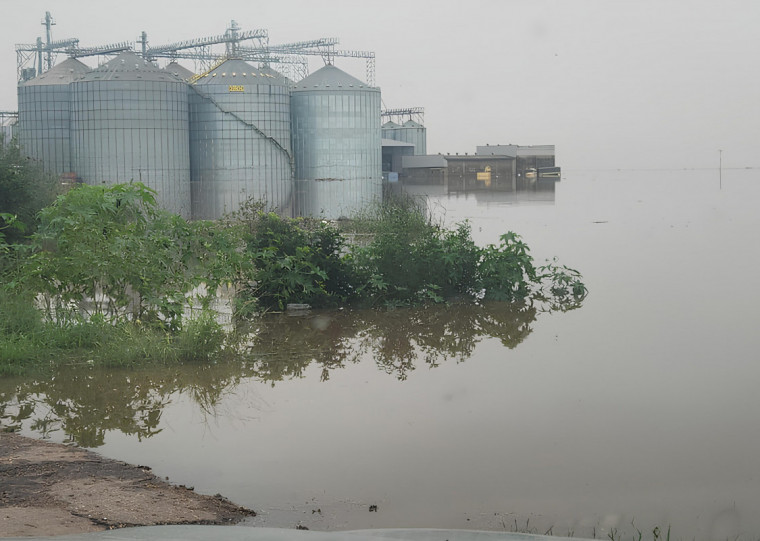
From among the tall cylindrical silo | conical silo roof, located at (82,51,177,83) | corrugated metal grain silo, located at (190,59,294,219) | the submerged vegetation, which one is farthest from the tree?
the tall cylindrical silo

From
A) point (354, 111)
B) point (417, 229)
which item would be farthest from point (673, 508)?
point (354, 111)

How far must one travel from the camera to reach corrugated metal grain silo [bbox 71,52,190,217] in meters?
43.2

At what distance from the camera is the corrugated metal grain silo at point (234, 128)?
4609 cm

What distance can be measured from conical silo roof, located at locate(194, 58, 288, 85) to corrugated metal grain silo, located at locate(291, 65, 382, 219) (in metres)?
3.21

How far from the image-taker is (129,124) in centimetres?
4334

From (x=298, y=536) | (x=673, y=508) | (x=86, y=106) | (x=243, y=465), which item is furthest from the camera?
(x=86, y=106)

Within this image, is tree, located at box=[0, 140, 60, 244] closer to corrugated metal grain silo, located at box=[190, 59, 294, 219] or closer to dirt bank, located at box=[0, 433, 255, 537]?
dirt bank, located at box=[0, 433, 255, 537]

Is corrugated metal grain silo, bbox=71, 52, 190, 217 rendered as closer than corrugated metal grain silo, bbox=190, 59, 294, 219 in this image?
Yes

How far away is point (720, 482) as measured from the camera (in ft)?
20.0

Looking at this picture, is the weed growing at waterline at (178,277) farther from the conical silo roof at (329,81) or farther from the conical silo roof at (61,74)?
the conical silo roof at (61,74)

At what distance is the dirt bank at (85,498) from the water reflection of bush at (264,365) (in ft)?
2.60

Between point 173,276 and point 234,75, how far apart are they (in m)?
37.4

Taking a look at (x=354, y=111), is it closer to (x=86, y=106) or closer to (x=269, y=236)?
(x=86, y=106)

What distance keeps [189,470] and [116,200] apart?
5.30m
